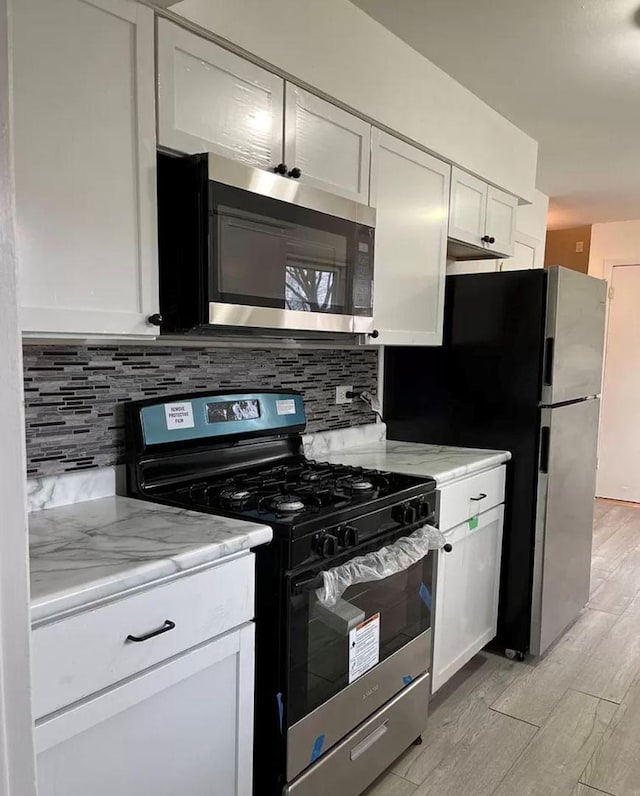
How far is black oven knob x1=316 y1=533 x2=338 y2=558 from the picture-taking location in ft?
5.22

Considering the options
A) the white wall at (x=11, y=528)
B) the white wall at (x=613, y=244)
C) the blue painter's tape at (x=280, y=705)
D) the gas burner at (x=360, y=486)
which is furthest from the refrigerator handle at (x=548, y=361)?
the white wall at (x=613, y=244)

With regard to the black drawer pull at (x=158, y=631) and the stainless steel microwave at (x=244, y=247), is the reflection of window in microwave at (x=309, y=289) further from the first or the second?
the black drawer pull at (x=158, y=631)

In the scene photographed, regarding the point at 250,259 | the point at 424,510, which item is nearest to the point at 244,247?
the point at 250,259

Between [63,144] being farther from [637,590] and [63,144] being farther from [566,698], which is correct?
[637,590]

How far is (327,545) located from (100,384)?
77cm

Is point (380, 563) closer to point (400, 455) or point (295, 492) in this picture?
point (295, 492)

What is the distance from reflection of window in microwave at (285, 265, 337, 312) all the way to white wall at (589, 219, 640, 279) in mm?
4200

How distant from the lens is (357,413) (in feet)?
9.35

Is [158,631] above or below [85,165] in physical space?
below

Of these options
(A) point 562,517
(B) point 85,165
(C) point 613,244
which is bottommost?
(A) point 562,517

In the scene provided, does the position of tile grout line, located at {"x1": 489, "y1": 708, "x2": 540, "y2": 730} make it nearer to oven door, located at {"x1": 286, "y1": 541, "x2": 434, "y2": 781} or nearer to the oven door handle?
oven door, located at {"x1": 286, "y1": 541, "x2": 434, "y2": 781}

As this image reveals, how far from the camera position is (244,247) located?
1.67 meters

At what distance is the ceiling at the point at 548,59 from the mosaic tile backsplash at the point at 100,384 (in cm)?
123

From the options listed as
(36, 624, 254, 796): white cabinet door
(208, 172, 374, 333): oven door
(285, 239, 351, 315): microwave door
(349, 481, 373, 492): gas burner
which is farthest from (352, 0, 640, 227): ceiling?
(36, 624, 254, 796): white cabinet door
